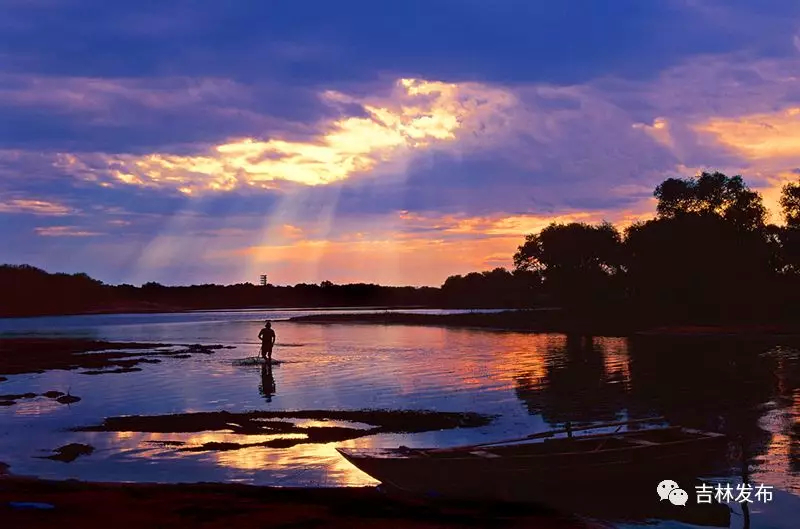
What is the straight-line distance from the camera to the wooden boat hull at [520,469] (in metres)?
18.6

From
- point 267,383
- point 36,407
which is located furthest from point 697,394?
point 36,407

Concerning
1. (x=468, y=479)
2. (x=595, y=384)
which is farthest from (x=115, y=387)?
(x=468, y=479)

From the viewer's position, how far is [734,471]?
2139cm

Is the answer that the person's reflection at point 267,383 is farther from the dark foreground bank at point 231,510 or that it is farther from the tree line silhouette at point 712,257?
the tree line silhouette at point 712,257

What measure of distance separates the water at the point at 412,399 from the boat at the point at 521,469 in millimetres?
1866

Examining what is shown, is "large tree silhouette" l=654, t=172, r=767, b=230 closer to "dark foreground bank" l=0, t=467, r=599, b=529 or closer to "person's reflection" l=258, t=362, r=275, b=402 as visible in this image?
"person's reflection" l=258, t=362, r=275, b=402

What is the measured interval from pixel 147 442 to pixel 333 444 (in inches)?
269

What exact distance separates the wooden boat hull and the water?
1.94 m

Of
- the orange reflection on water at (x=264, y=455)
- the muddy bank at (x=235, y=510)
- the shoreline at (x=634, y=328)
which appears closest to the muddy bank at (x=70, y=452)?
the orange reflection on water at (x=264, y=455)

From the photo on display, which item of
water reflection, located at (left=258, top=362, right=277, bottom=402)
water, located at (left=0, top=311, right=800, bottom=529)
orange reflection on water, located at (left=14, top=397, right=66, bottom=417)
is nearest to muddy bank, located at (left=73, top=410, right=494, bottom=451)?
water, located at (left=0, top=311, right=800, bottom=529)

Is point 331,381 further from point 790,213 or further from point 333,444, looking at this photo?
Answer: point 790,213

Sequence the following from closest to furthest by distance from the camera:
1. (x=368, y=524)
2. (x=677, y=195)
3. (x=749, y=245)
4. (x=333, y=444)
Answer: (x=368, y=524) < (x=333, y=444) < (x=749, y=245) < (x=677, y=195)

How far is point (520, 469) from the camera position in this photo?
1862 centimetres

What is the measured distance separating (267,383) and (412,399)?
36.5 ft
